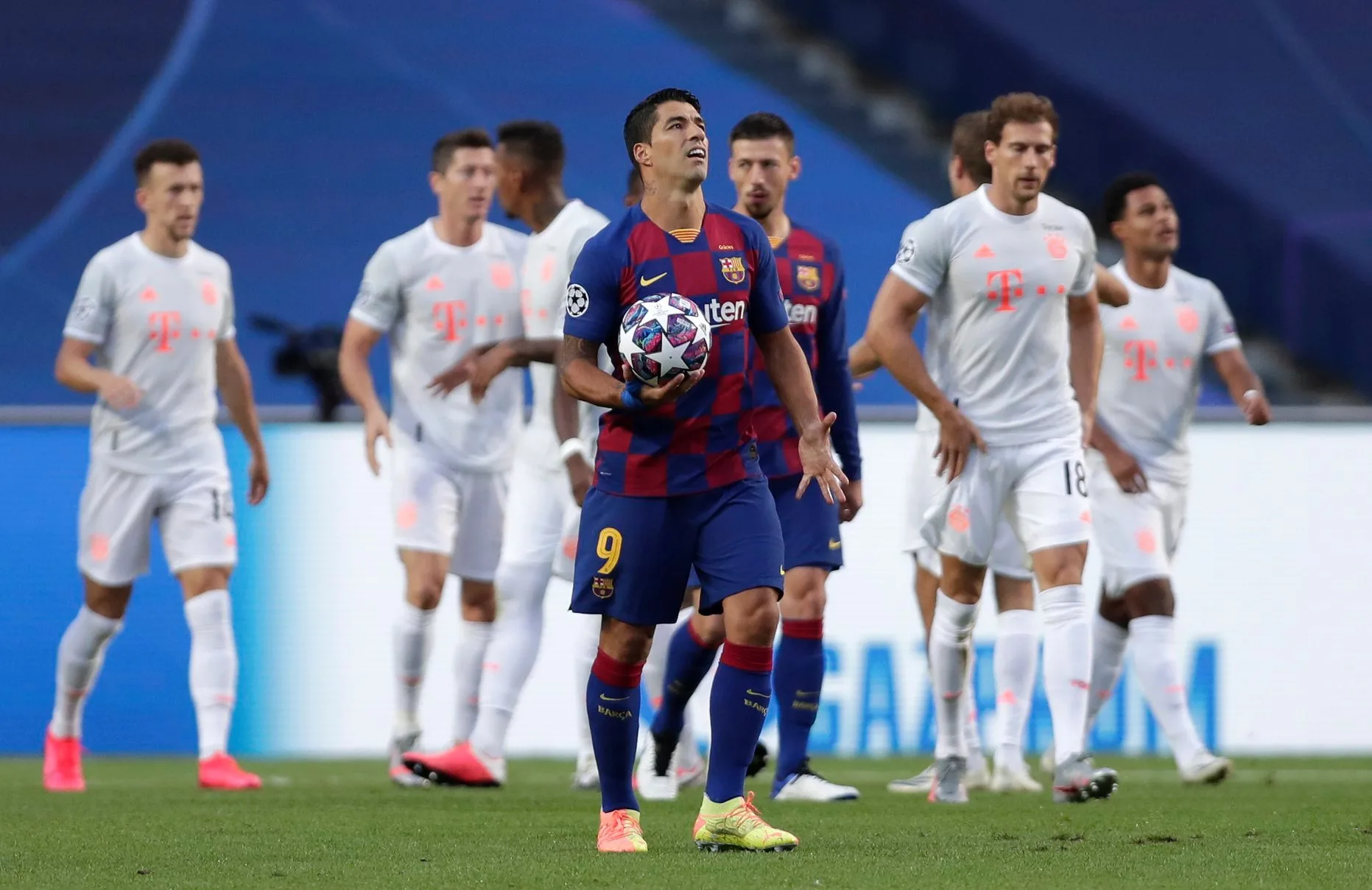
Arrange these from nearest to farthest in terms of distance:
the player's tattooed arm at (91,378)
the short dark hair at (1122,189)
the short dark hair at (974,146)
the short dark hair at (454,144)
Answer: the short dark hair at (974,146) → the player's tattooed arm at (91,378) → the short dark hair at (1122,189) → the short dark hair at (454,144)

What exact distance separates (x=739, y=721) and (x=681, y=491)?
2.02ft

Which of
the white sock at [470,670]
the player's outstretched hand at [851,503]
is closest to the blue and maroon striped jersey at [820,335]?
the player's outstretched hand at [851,503]

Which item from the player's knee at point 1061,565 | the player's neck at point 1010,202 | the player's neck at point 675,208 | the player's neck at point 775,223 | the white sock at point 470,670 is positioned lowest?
the white sock at point 470,670

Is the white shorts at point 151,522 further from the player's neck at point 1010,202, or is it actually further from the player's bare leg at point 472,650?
the player's neck at point 1010,202

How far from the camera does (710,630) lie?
296 inches

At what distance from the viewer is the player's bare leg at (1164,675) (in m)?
8.20

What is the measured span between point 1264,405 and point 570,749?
4.25 m

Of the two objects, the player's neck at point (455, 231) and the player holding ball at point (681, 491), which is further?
the player's neck at point (455, 231)

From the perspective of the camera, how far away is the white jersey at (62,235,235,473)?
8.69 metres

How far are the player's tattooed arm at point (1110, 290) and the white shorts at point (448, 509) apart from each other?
8.89ft

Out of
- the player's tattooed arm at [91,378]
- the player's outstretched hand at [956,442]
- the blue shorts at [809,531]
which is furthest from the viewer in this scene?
the player's tattooed arm at [91,378]

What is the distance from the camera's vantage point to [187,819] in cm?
682

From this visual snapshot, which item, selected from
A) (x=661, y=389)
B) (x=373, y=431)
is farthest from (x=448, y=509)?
(x=661, y=389)

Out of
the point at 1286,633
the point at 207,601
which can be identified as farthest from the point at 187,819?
the point at 1286,633
